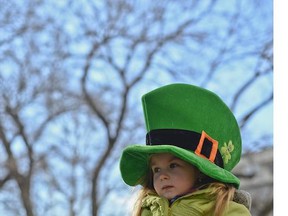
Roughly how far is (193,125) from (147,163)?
0.24 metres

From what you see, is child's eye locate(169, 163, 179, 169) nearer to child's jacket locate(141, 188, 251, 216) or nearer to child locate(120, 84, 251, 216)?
child locate(120, 84, 251, 216)

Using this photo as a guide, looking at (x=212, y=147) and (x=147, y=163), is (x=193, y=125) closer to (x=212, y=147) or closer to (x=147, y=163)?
(x=212, y=147)

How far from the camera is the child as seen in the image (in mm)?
2047

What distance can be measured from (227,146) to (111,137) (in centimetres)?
889

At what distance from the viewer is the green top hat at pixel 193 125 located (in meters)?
2.09

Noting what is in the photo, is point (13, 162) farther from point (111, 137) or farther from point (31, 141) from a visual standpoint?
point (111, 137)

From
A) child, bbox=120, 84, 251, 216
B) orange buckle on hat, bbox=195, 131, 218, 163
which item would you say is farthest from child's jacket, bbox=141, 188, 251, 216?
orange buckle on hat, bbox=195, 131, 218, 163

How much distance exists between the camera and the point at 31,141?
35.0 feet

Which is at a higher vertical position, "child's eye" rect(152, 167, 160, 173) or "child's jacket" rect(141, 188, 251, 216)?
"child's eye" rect(152, 167, 160, 173)

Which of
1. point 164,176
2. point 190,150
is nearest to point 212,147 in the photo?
point 190,150

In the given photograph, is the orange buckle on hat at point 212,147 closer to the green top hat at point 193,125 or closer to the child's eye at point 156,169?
the green top hat at point 193,125

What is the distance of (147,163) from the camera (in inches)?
88.3
